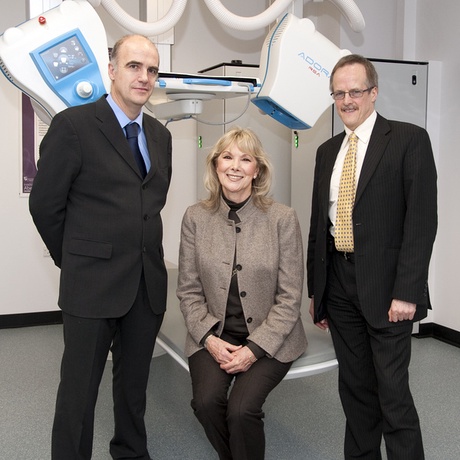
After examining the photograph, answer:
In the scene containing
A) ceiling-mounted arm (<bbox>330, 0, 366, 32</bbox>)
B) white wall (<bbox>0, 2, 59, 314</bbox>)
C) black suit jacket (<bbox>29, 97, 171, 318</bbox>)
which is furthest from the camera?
white wall (<bbox>0, 2, 59, 314</bbox>)

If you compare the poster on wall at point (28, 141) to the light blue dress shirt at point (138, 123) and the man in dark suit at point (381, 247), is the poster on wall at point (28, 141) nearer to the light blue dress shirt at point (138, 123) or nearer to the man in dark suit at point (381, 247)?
the light blue dress shirt at point (138, 123)

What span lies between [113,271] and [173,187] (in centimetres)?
292

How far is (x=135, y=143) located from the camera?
2.05 m

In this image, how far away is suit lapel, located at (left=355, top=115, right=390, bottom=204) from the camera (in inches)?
76.7

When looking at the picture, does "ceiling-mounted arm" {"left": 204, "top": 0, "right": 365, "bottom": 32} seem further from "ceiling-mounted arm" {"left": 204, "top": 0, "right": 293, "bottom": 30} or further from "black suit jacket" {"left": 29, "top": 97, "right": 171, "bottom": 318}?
"black suit jacket" {"left": 29, "top": 97, "right": 171, "bottom": 318}

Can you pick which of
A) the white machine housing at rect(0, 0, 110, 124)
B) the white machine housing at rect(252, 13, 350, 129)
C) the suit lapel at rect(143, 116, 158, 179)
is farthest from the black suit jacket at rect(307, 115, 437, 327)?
the white machine housing at rect(0, 0, 110, 124)

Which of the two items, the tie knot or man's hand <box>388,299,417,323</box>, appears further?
the tie knot

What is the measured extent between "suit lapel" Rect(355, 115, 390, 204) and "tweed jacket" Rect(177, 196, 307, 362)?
34cm

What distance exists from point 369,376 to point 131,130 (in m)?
1.21

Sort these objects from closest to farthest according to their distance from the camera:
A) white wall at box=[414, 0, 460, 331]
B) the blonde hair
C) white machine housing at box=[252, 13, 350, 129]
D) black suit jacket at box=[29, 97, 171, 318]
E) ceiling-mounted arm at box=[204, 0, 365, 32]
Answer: black suit jacket at box=[29, 97, 171, 318], the blonde hair, white machine housing at box=[252, 13, 350, 129], ceiling-mounted arm at box=[204, 0, 365, 32], white wall at box=[414, 0, 460, 331]

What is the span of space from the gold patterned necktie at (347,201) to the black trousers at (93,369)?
71cm

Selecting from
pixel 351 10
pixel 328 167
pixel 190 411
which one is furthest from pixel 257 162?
pixel 190 411

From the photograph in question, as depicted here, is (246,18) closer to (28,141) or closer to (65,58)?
(65,58)

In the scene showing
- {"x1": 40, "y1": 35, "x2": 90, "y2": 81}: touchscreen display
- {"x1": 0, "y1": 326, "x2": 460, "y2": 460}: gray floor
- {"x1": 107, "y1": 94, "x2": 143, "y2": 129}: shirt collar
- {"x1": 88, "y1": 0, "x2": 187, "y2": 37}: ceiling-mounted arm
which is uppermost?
{"x1": 88, "y1": 0, "x2": 187, "y2": 37}: ceiling-mounted arm
